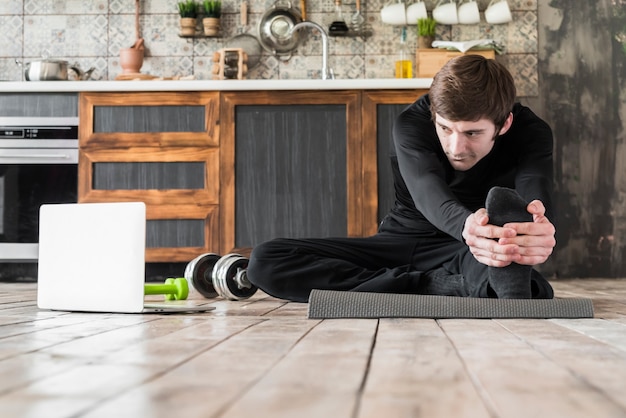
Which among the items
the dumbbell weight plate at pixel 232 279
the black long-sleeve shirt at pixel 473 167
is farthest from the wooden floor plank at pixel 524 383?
the dumbbell weight plate at pixel 232 279

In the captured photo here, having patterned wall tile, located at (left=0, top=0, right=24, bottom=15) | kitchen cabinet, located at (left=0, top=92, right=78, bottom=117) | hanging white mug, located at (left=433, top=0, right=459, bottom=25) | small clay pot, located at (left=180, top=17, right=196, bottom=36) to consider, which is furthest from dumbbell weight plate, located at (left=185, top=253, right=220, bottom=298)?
patterned wall tile, located at (left=0, top=0, right=24, bottom=15)

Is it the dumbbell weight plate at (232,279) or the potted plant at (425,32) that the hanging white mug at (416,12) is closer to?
the potted plant at (425,32)

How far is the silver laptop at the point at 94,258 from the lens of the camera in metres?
1.92

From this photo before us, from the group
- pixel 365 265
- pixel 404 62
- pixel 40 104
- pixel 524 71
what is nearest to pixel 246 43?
pixel 404 62

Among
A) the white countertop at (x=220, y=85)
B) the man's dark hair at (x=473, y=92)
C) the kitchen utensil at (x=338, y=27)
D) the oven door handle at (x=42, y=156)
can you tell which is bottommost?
the oven door handle at (x=42, y=156)

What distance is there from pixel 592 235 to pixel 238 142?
6.57 ft

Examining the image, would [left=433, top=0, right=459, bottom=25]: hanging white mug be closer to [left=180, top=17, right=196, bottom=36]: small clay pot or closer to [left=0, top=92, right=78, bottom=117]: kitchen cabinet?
[left=180, top=17, right=196, bottom=36]: small clay pot

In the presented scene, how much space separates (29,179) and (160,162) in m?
0.65

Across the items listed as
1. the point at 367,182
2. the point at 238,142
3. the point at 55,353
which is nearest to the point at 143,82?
the point at 238,142

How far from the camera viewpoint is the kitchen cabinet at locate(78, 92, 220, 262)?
396cm

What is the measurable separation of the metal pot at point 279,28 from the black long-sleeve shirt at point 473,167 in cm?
240

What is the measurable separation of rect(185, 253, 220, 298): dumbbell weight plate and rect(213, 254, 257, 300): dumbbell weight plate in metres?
0.09

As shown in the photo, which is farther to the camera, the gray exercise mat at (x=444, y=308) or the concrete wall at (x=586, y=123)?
the concrete wall at (x=586, y=123)

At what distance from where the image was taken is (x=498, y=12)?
454 centimetres
